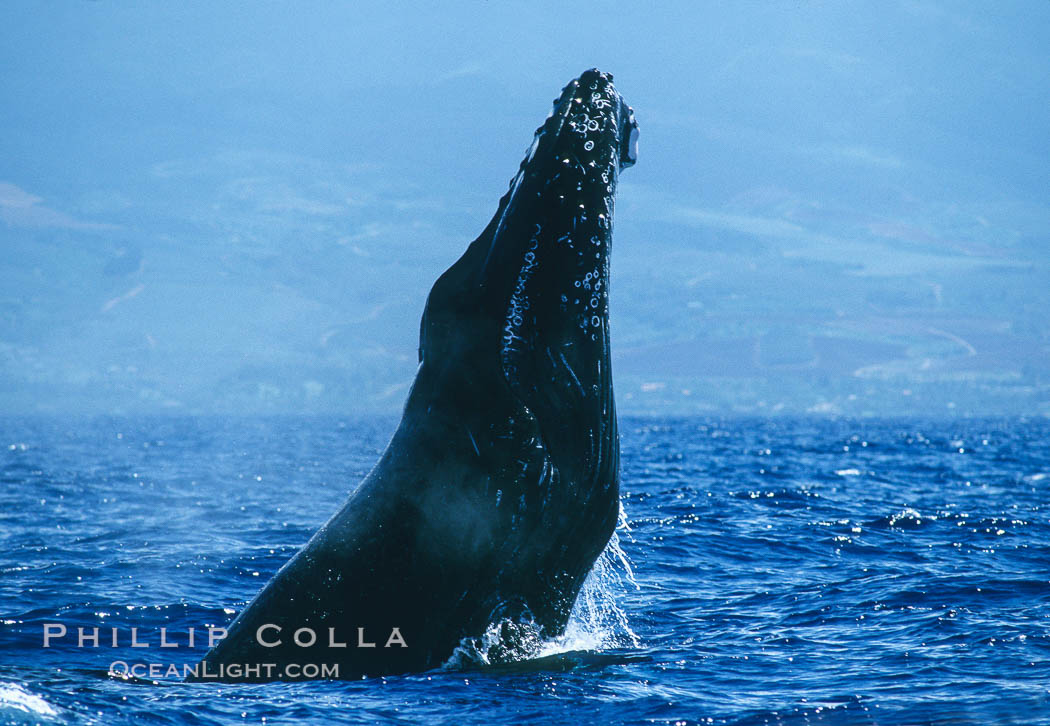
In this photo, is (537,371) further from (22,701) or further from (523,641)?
(22,701)

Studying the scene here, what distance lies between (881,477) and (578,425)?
2813 centimetres

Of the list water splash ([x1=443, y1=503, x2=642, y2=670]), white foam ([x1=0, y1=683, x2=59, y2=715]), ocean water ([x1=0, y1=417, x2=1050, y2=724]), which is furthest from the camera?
ocean water ([x1=0, y1=417, x2=1050, y2=724])

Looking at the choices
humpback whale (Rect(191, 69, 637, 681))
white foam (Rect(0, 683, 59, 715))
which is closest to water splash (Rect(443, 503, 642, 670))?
humpback whale (Rect(191, 69, 637, 681))

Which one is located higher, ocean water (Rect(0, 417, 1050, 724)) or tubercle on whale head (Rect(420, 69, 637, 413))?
tubercle on whale head (Rect(420, 69, 637, 413))

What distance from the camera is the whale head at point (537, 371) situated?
6.11 metres

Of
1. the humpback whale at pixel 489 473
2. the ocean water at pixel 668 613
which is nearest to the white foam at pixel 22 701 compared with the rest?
the ocean water at pixel 668 613

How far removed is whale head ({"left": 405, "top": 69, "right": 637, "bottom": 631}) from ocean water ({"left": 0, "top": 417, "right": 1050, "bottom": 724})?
0.83m

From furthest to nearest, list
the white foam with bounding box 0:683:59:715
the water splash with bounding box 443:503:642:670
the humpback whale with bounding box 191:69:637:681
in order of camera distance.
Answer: the water splash with bounding box 443:503:642:670, the humpback whale with bounding box 191:69:637:681, the white foam with bounding box 0:683:59:715

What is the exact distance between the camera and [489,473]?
20.0ft

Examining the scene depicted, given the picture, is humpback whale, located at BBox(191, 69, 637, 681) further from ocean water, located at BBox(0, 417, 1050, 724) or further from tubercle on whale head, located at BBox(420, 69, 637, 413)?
ocean water, located at BBox(0, 417, 1050, 724)

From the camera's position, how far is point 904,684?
789 centimetres

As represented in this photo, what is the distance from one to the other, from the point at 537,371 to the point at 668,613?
17.7ft

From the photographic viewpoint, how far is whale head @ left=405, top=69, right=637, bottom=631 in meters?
6.11

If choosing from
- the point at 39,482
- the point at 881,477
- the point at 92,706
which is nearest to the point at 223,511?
the point at 39,482
